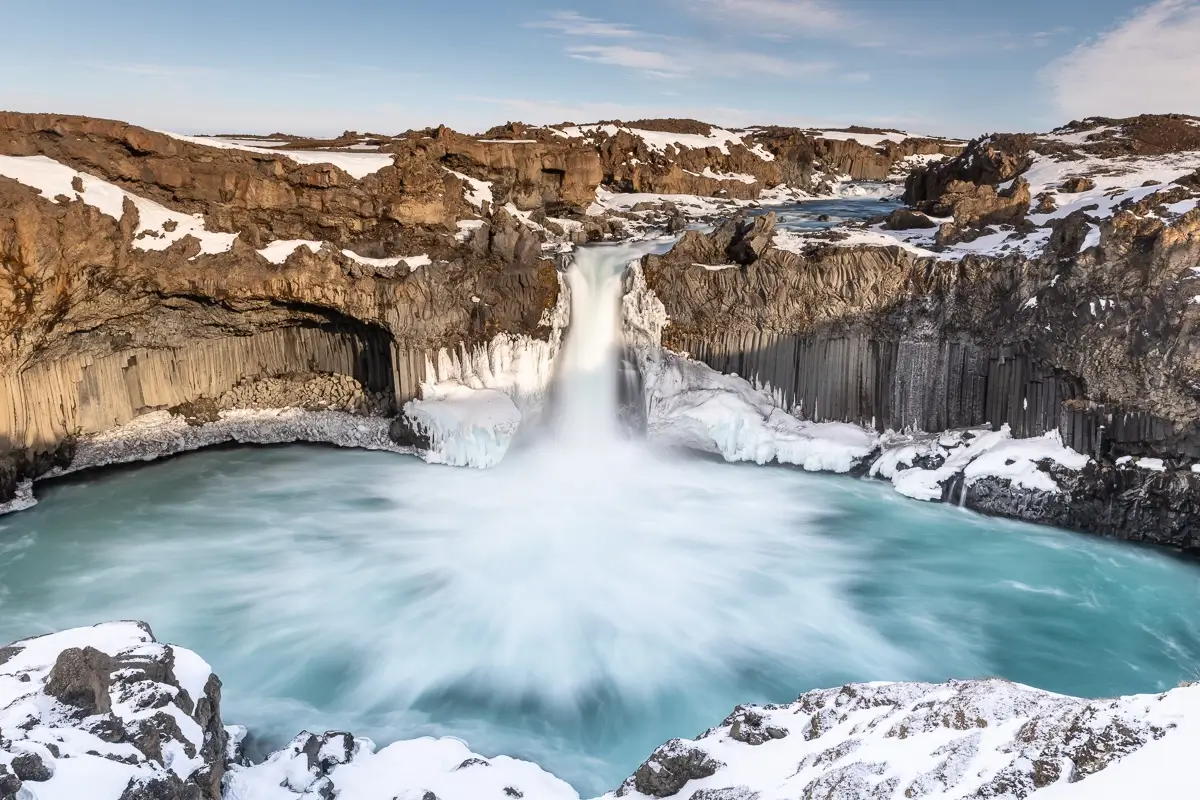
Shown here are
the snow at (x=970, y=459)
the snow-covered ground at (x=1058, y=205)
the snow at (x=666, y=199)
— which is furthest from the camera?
the snow at (x=666, y=199)

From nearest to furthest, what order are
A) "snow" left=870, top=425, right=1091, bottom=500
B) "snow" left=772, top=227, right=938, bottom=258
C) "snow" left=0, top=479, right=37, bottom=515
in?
"snow" left=870, top=425, right=1091, bottom=500, "snow" left=0, top=479, right=37, bottom=515, "snow" left=772, top=227, right=938, bottom=258

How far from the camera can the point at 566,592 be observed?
1215 centimetres

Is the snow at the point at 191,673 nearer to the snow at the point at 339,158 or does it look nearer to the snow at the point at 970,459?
the snow at the point at 970,459

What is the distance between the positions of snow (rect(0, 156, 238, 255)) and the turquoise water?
4.86 meters

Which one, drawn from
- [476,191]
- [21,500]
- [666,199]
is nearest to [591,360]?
[476,191]

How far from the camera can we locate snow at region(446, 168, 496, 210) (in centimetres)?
2174

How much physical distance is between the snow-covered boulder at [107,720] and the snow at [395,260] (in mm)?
11642

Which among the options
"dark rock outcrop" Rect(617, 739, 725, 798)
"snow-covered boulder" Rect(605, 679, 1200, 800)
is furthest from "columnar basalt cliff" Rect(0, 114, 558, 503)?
"snow-covered boulder" Rect(605, 679, 1200, 800)

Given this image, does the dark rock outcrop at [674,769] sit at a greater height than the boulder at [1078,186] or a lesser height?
lesser

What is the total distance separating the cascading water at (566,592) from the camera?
10000 mm

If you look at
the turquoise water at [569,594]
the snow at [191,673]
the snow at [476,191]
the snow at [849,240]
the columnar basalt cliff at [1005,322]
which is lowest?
the turquoise water at [569,594]

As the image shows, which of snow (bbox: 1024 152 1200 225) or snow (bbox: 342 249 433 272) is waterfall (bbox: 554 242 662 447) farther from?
snow (bbox: 1024 152 1200 225)

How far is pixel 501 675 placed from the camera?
10.3m

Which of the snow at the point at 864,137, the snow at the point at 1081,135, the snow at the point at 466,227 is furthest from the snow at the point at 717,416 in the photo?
the snow at the point at 864,137
